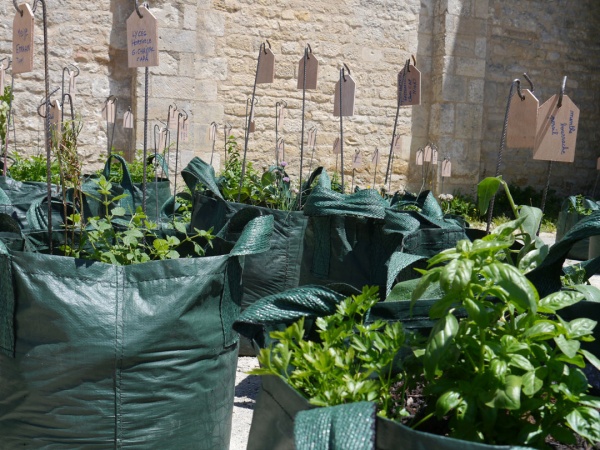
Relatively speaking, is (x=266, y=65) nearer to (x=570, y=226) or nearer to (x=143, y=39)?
(x=143, y=39)

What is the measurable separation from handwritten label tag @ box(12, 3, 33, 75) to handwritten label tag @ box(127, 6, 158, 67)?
302mm

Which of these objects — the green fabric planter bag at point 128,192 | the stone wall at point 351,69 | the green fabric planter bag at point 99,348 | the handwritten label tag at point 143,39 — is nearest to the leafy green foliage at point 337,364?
the green fabric planter bag at point 99,348

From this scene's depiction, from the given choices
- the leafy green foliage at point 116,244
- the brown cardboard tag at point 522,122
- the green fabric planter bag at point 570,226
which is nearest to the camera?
the leafy green foliage at point 116,244

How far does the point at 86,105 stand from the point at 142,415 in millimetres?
5711

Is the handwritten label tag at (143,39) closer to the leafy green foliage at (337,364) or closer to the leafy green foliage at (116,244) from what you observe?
the leafy green foliage at (116,244)

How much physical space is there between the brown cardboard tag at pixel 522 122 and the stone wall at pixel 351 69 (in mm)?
4911

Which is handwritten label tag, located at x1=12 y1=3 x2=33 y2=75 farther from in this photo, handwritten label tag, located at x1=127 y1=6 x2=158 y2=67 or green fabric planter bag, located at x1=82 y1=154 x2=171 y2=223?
green fabric planter bag, located at x1=82 y1=154 x2=171 y2=223

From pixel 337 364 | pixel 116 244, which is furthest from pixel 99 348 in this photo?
pixel 337 364

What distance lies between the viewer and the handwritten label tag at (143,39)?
7.19 feet

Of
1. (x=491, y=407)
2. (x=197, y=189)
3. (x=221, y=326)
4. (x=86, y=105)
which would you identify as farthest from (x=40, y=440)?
(x=86, y=105)

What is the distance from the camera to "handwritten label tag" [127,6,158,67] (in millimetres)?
2193

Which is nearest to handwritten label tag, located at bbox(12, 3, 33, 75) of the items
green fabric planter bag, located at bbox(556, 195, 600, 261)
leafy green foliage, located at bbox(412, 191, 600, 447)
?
leafy green foliage, located at bbox(412, 191, 600, 447)

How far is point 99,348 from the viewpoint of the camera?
4.77 ft

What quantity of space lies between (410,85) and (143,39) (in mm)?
1402
